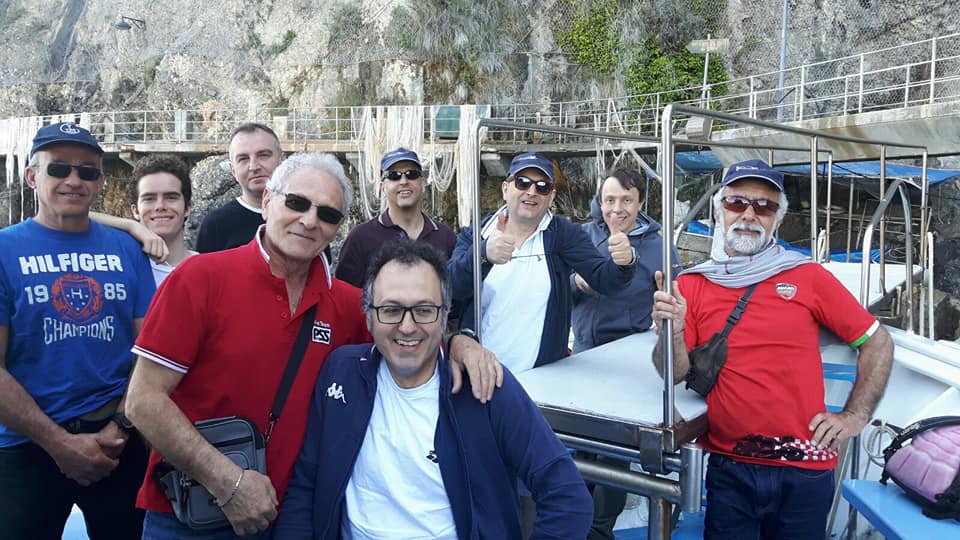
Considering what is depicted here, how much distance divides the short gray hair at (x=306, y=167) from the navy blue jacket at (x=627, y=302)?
1628mm

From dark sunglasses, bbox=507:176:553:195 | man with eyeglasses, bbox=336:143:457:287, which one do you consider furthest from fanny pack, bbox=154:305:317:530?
man with eyeglasses, bbox=336:143:457:287

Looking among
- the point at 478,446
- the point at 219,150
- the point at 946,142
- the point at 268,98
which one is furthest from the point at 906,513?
the point at 268,98

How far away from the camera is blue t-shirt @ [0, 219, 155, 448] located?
1858 millimetres

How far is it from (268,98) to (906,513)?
23.6 m

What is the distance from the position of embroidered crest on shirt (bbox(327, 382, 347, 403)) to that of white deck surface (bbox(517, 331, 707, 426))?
75 cm

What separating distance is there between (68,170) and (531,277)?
1.57 m

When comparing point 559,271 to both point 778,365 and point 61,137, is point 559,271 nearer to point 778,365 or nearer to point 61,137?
point 778,365

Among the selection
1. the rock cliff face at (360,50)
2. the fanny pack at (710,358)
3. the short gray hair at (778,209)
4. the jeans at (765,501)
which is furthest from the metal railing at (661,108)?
the jeans at (765,501)

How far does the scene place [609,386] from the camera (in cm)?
228

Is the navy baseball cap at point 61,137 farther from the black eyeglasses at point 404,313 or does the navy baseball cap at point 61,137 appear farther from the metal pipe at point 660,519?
the metal pipe at point 660,519

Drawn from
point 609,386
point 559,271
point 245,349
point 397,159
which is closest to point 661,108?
point 397,159

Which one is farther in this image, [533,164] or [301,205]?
Result: [533,164]

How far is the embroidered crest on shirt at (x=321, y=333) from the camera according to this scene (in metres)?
1.67

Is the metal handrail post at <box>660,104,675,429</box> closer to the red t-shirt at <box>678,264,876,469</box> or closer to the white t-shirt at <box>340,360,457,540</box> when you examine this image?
the red t-shirt at <box>678,264,876,469</box>
